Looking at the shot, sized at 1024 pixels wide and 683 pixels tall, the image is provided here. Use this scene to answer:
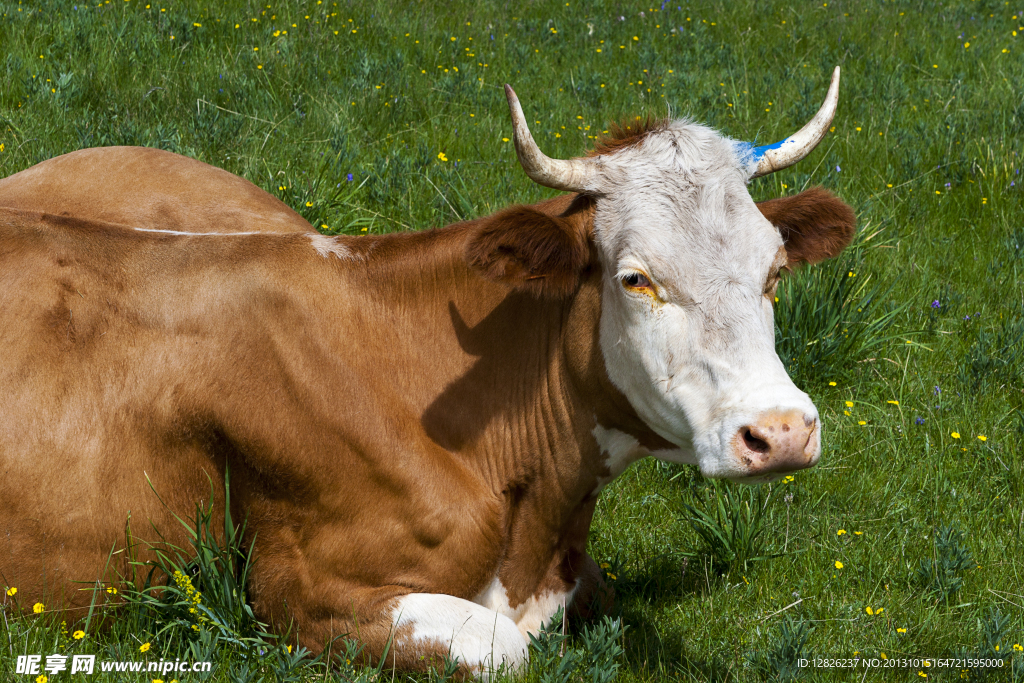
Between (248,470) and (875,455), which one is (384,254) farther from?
(875,455)

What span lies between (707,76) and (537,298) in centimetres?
690

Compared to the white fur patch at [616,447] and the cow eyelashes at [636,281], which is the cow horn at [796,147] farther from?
the white fur patch at [616,447]

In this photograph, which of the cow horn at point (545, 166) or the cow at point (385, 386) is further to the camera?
the cow at point (385, 386)

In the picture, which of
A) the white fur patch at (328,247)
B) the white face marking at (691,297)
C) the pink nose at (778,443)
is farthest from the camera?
the white fur patch at (328,247)

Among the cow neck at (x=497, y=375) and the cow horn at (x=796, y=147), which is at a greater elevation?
the cow horn at (x=796, y=147)

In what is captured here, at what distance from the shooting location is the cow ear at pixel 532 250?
3.50 meters

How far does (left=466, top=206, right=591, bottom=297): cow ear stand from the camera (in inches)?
138

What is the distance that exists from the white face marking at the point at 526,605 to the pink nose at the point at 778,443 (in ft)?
3.99

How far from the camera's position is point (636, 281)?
3.43 m

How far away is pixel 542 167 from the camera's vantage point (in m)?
3.51

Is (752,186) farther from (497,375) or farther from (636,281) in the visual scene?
(636,281)

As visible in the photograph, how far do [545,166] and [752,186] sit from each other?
4115 mm

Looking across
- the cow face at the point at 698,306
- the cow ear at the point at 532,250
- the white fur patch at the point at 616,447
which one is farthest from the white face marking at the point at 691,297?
the white fur patch at the point at 616,447

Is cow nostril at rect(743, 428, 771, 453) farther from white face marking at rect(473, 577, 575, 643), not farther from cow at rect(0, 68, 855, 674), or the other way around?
white face marking at rect(473, 577, 575, 643)
